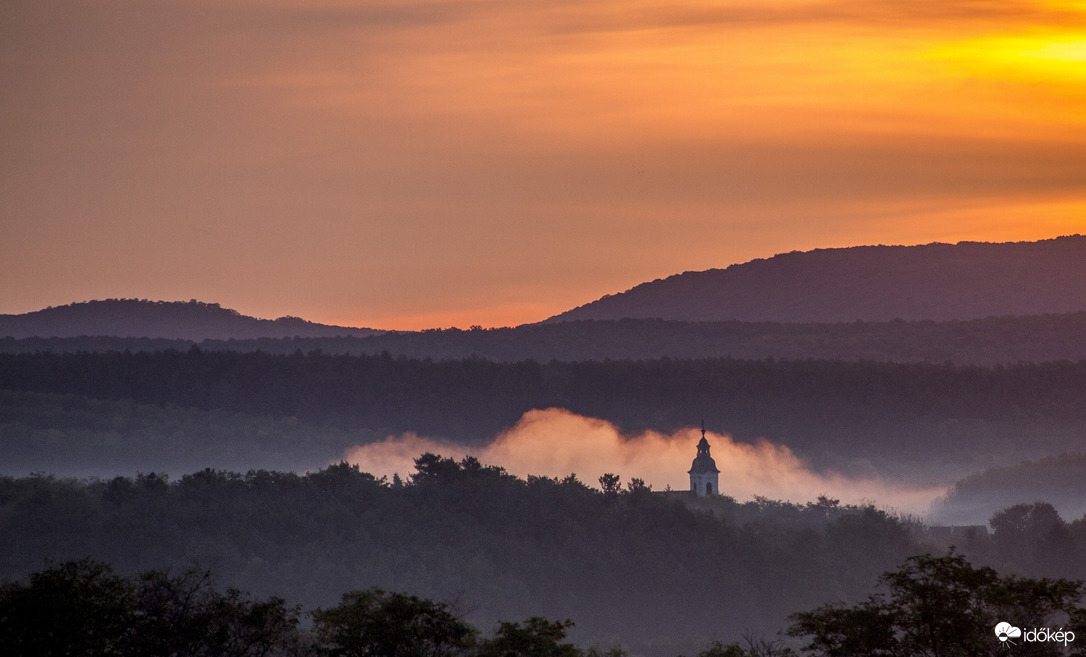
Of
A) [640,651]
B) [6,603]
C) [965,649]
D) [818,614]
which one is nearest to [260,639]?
[6,603]

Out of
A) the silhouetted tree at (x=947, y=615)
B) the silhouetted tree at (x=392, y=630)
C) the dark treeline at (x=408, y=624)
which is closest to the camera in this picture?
the silhouetted tree at (x=947, y=615)

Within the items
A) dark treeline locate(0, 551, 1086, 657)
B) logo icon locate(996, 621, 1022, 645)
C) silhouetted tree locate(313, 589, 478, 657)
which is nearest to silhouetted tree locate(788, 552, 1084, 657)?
dark treeline locate(0, 551, 1086, 657)

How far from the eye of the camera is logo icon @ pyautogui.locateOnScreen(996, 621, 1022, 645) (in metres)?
54.7

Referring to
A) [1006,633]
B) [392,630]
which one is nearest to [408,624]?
[392,630]

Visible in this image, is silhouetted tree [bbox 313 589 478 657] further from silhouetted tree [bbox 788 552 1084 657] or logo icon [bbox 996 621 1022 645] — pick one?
logo icon [bbox 996 621 1022 645]

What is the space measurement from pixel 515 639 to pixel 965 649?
602 inches

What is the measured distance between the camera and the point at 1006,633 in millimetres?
55000

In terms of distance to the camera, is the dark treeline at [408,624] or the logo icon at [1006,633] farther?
the dark treeline at [408,624]

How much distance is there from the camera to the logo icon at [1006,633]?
5472 cm

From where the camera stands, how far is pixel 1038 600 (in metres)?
Result: 56.2

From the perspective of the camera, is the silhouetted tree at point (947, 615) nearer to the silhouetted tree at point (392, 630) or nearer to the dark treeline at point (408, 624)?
the dark treeline at point (408, 624)

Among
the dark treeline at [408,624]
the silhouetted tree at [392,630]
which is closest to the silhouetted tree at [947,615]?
the dark treeline at [408,624]

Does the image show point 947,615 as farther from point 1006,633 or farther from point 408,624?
point 408,624

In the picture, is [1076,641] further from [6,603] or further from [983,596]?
[6,603]
